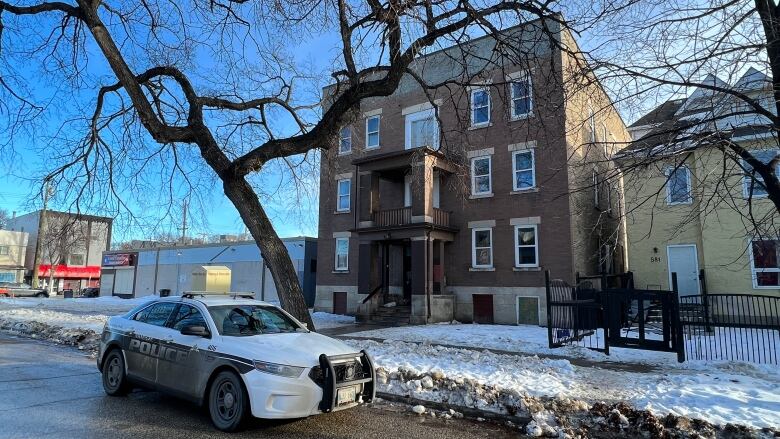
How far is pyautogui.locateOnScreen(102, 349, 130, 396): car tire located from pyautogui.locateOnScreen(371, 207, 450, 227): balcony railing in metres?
14.0

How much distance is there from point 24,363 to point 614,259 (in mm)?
22244

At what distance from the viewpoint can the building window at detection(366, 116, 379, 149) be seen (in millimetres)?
25000

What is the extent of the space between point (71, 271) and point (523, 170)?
66698 millimetres

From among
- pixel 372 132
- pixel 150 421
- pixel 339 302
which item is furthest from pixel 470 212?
pixel 150 421

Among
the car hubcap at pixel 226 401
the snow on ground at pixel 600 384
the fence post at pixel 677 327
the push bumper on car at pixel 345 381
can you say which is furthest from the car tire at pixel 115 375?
the fence post at pixel 677 327

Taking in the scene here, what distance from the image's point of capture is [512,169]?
2070 centimetres

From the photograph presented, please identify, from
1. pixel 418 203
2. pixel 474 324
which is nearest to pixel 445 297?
pixel 474 324

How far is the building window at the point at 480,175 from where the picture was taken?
70.2 feet

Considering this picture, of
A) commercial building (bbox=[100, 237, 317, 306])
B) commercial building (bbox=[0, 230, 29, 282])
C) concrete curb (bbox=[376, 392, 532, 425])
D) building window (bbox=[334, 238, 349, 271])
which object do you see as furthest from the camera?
commercial building (bbox=[0, 230, 29, 282])

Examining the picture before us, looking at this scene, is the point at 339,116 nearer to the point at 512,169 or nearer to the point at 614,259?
the point at 512,169

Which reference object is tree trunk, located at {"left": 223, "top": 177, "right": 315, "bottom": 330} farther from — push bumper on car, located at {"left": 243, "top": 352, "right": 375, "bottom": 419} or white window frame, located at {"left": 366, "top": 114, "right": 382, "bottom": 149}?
white window frame, located at {"left": 366, "top": 114, "right": 382, "bottom": 149}

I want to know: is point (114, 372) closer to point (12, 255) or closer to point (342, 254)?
point (342, 254)

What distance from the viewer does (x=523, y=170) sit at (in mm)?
20500

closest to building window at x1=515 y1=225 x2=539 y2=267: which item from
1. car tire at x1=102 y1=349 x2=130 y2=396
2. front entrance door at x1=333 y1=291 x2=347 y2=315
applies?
front entrance door at x1=333 y1=291 x2=347 y2=315
